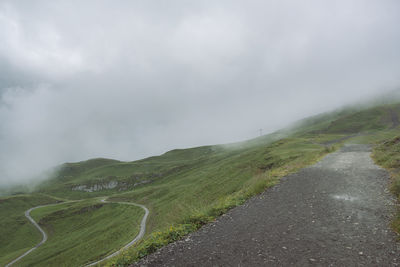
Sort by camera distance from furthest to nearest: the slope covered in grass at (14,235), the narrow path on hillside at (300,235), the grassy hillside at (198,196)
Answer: the slope covered in grass at (14,235) < the grassy hillside at (198,196) < the narrow path on hillside at (300,235)

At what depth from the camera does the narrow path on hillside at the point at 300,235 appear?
718 centimetres

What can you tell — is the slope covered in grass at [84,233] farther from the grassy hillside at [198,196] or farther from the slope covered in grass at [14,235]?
the slope covered in grass at [14,235]

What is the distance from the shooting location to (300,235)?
882 centimetres

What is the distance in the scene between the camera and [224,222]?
11555 mm

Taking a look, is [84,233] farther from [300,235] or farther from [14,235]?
[300,235]

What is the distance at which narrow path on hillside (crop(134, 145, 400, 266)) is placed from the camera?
7179mm

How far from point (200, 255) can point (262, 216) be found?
15.2 ft

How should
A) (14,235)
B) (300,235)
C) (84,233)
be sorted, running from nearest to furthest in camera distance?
(300,235) < (84,233) < (14,235)

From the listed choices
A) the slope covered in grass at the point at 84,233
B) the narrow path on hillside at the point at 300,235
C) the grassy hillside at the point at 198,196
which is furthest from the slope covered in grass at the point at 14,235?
the narrow path on hillside at the point at 300,235

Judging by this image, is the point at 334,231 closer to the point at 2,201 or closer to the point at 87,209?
the point at 87,209

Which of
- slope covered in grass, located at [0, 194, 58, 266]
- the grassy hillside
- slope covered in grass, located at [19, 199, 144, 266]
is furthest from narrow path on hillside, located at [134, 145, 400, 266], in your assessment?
slope covered in grass, located at [0, 194, 58, 266]

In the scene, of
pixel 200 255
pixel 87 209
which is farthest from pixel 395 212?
pixel 87 209

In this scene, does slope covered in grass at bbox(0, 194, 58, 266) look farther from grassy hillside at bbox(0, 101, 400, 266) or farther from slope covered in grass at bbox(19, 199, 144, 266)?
slope covered in grass at bbox(19, 199, 144, 266)

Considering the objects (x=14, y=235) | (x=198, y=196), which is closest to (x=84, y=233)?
(x=198, y=196)
